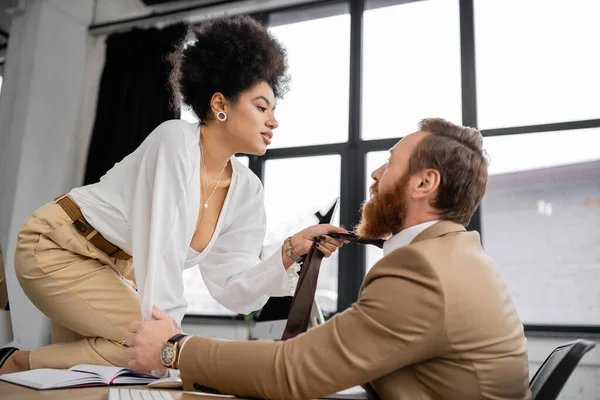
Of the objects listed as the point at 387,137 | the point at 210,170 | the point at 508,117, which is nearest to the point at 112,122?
the point at 387,137

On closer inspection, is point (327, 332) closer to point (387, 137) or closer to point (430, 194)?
point (430, 194)

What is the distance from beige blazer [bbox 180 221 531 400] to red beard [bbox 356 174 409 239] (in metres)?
0.26

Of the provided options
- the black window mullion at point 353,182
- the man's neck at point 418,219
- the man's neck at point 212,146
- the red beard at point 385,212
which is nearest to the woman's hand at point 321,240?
the red beard at point 385,212

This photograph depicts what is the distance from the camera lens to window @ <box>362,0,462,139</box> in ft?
12.2

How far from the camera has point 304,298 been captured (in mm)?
1237

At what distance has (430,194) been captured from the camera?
1.15 metres

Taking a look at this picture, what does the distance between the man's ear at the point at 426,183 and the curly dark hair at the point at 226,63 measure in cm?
95

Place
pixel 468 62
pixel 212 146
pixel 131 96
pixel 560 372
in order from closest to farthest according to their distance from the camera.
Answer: pixel 560 372 < pixel 212 146 < pixel 468 62 < pixel 131 96

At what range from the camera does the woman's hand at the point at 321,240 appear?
1.49 metres

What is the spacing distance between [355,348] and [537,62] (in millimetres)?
3284

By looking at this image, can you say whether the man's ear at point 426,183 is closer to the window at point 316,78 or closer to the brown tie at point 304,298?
the brown tie at point 304,298

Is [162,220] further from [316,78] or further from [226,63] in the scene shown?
[316,78]

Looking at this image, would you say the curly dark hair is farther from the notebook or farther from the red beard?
the notebook

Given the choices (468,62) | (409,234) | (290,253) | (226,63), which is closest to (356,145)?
(468,62)
